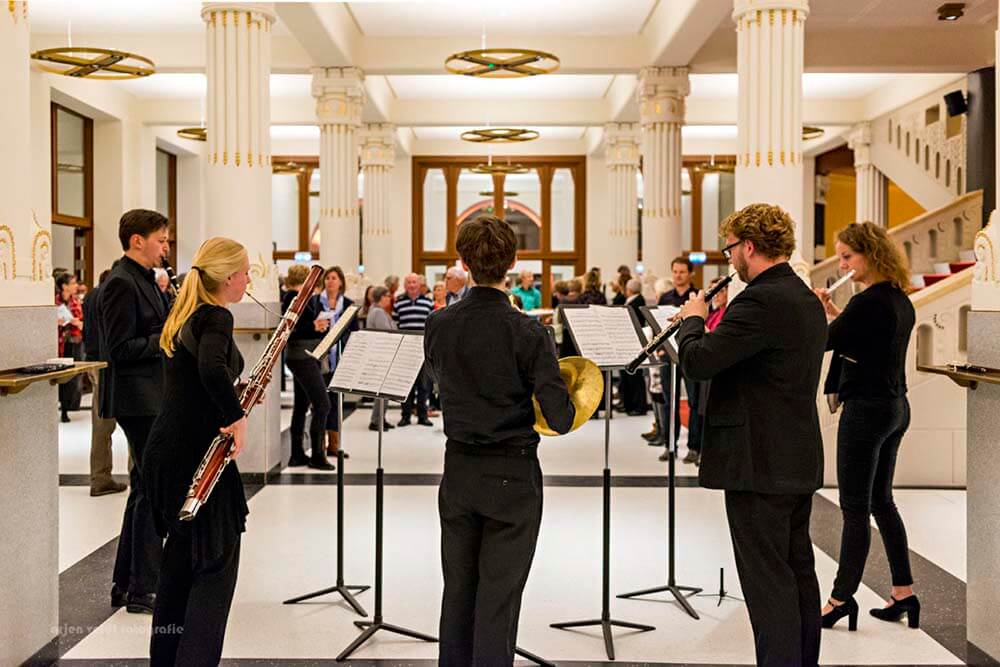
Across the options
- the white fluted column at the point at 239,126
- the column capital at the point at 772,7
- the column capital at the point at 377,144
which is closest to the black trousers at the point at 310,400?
the white fluted column at the point at 239,126

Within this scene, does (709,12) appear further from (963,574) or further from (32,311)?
(32,311)

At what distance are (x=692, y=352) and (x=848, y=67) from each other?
12.4 meters

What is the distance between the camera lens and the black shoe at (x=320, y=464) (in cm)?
894

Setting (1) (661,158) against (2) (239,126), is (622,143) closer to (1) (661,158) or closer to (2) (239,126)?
(1) (661,158)

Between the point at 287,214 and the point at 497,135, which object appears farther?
the point at 287,214

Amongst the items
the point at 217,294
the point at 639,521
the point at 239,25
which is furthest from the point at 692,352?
the point at 239,25

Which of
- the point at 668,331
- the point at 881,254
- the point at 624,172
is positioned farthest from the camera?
the point at 624,172

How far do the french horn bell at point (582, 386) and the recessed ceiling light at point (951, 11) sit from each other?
10955 millimetres

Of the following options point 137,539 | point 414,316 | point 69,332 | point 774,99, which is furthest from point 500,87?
point 137,539

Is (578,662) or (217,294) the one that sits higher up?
(217,294)

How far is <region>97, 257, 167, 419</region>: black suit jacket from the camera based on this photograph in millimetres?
5023

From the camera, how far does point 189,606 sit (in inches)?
134

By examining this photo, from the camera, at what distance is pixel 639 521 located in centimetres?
700

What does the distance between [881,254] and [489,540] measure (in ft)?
7.81
